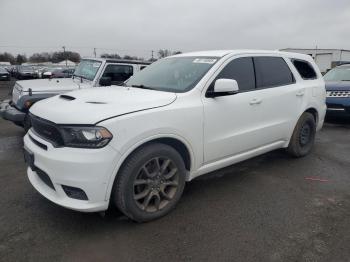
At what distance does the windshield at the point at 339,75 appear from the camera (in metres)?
8.66

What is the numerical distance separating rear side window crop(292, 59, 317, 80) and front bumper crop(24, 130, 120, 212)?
3.55 m

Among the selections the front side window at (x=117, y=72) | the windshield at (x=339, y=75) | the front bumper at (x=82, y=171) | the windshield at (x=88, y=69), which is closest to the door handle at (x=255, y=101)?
the front bumper at (x=82, y=171)

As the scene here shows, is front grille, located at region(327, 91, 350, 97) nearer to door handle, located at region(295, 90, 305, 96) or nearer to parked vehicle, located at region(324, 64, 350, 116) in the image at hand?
parked vehicle, located at region(324, 64, 350, 116)

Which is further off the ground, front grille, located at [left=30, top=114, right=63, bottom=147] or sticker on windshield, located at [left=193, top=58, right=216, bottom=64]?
sticker on windshield, located at [left=193, top=58, right=216, bottom=64]

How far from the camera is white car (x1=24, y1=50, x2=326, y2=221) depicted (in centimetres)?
268

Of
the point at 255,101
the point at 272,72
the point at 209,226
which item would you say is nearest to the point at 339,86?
the point at 272,72

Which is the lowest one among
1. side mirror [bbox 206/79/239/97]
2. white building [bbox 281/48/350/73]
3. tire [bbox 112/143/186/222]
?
tire [bbox 112/143/186/222]

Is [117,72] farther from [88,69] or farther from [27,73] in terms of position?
[27,73]

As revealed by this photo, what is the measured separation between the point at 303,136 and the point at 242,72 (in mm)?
1893

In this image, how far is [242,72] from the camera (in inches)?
157

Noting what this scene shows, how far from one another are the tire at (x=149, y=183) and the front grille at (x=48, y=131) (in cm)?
63

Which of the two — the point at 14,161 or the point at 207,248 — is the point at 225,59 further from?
the point at 14,161

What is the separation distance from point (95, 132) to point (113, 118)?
20 centimetres

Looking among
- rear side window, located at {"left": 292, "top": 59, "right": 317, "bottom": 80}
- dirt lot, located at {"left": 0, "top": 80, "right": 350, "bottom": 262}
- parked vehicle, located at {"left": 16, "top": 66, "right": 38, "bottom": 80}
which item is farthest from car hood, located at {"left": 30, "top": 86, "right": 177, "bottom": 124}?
parked vehicle, located at {"left": 16, "top": 66, "right": 38, "bottom": 80}
